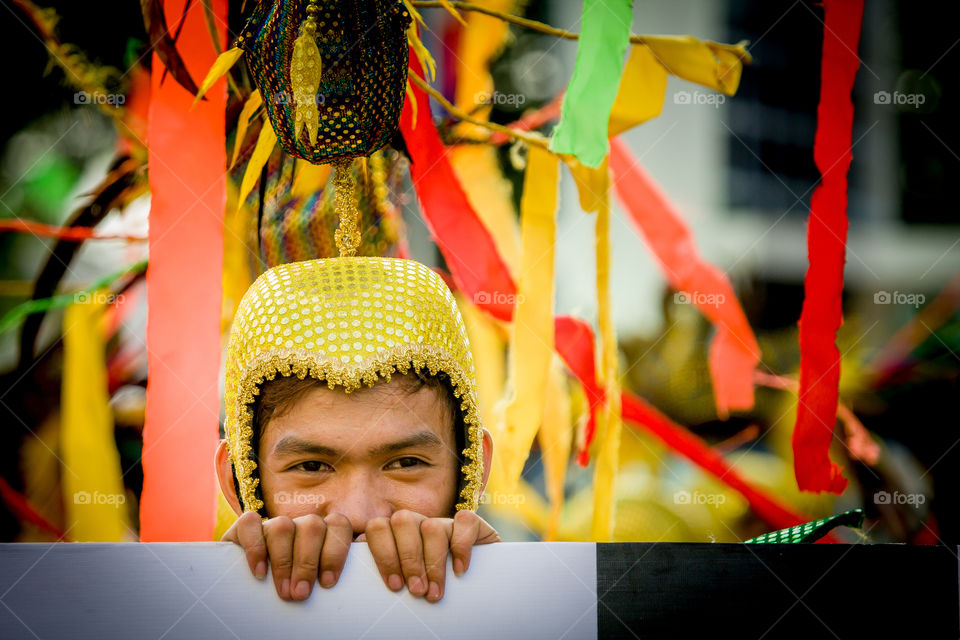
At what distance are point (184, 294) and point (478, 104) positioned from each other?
1.24 m

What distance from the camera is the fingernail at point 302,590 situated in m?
0.78

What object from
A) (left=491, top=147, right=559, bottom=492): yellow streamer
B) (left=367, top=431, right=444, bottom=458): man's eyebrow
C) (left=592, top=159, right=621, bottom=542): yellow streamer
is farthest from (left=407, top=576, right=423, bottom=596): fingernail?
(left=592, top=159, right=621, bottom=542): yellow streamer

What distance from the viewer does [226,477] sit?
6.11 feet

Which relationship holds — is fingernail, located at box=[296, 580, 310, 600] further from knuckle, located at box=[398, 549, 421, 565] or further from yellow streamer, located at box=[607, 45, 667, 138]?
yellow streamer, located at box=[607, 45, 667, 138]

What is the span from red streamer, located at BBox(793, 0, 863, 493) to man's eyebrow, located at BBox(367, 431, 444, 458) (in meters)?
2.13

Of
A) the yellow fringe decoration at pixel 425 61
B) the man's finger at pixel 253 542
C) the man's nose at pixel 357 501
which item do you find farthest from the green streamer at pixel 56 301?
the man's finger at pixel 253 542

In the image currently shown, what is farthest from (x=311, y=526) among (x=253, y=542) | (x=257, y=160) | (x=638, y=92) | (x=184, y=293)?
(x=638, y=92)

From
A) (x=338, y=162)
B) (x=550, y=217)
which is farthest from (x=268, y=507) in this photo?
(x=550, y=217)

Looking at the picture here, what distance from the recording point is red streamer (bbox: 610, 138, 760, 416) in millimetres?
3318

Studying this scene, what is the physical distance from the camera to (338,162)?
171cm

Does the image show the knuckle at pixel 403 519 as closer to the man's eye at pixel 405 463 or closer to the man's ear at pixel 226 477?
the man's eye at pixel 405 463

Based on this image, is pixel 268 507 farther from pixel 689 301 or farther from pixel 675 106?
pixel 675 106

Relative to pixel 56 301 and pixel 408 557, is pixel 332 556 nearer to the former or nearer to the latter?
pixel 408 557

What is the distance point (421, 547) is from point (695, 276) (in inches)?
103
